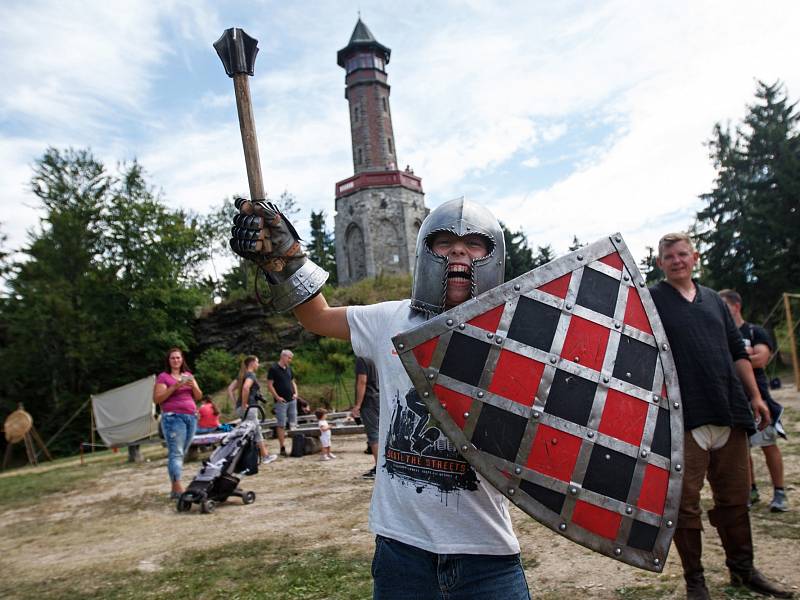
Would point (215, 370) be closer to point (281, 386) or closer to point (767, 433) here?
point (281, 386)

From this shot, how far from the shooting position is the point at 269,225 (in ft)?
7.50

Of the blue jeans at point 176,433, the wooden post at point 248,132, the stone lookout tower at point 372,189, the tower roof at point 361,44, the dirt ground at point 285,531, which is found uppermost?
the tower roof at point 361,44

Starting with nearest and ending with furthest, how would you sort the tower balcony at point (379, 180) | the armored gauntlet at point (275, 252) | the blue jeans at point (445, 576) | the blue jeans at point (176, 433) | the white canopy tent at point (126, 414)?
the blue jeans at point (445, 576), the armored gauntlet at point (275, 252), the blue jeans at point (176, 433), the white canopy tent at point (126, 414), the tower balcony at point (379, 180)

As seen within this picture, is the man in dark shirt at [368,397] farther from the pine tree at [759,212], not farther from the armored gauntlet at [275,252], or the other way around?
the pine tree at [759,212]

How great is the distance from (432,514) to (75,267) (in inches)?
1258

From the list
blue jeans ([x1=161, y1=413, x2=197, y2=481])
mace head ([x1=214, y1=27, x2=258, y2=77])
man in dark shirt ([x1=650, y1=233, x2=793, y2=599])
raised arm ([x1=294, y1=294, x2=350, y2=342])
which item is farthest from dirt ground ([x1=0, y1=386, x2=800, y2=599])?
mace head ([x1=214, y1=27, x2=258, y2=77])

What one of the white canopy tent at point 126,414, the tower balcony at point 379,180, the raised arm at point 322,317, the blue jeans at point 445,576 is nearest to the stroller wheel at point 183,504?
the raised arm at point 322,317

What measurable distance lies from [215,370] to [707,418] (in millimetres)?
24981

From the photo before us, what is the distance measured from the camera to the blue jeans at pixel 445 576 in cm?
176

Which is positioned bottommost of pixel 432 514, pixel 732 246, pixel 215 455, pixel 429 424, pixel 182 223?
pixel 215 455

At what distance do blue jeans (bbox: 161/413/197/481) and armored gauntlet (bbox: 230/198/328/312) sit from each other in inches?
204

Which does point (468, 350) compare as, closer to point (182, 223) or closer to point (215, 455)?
point (215, 455)

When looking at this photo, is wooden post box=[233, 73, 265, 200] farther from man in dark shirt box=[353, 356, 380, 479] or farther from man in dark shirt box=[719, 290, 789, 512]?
man in dark shirt box=[353, 356, 380, 479]

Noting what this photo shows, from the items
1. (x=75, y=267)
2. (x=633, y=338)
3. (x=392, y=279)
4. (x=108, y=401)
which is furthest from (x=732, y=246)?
(x=75, y=267)
